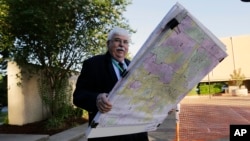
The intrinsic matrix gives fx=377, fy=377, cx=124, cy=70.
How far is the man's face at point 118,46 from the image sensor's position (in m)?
2.41

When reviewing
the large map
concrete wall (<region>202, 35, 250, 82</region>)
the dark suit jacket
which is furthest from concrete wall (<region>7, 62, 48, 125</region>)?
concrete wall (<region>202, 35, 250, 82</region>)

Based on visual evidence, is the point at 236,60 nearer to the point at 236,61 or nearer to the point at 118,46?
the point at 236,61

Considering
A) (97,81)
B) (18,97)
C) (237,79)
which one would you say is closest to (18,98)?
(18,97)

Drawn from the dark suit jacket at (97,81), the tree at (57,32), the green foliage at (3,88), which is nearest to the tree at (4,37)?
the tree at (57,32)

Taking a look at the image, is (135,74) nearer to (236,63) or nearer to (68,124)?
(68,124)

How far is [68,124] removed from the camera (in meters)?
12.2

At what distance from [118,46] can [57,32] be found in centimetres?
894

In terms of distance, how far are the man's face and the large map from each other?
46cm

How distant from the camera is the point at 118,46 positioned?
2.42 metres

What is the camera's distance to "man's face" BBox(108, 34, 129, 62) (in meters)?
2.41

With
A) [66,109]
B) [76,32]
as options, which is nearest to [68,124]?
[66,109]

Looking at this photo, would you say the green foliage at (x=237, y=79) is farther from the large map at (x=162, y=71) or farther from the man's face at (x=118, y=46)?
the large map at (x=162, y=71)

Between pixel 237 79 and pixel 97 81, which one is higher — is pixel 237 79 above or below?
below

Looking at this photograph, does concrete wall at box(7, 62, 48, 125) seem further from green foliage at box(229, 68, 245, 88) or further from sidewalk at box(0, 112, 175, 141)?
green foliage at box(229, 68, 245, 88)
